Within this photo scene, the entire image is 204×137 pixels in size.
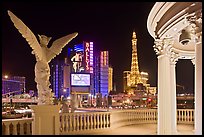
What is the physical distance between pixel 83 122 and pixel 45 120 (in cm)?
218

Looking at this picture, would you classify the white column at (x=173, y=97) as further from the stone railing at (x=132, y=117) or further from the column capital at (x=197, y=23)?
the column capital at (x=197, y=23)

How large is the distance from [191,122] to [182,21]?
855 centimetres

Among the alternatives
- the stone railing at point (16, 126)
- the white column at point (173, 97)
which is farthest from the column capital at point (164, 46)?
the stone railing at point (16, 126)

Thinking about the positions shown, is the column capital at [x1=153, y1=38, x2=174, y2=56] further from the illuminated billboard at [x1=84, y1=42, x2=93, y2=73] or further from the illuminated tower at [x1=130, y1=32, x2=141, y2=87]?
the illuminated tower at [x1=130, y1=32, x2=141, y2=87]

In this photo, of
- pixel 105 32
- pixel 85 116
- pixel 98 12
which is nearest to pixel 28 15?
pixel 98 12

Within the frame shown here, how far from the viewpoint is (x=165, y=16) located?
8.11 metres

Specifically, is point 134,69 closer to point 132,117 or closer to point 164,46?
point 132,117

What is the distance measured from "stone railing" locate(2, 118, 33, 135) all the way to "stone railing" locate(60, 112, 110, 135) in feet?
4.19

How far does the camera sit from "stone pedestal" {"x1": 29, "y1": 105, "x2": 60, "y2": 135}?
26.8 feet

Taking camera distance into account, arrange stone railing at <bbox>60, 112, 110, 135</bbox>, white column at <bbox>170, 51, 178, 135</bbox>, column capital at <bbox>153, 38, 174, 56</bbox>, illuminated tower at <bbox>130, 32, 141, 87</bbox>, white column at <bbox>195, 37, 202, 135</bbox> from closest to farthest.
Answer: white column at <bbox>195, 37, 202, 135</bbox>
column capital at <bbox>153, 38, 174, 56</bbox>
stone railing at <bbox>60, 112, 110, 135</bbox>
white column at <bbox>170, 51, 178, 135</bbox>
illuminated tower at <bbox>130, 32, 141, 87</bbox>

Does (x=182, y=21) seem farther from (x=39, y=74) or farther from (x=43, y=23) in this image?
(x=43, y=23)

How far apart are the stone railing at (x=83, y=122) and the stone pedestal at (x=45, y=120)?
842 millimetres

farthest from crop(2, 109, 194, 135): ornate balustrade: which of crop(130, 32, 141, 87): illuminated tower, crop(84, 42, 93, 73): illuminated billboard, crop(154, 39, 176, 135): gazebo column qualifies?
crop(130, 32, 141, 87): illuminated tower

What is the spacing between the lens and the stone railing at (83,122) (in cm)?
958
